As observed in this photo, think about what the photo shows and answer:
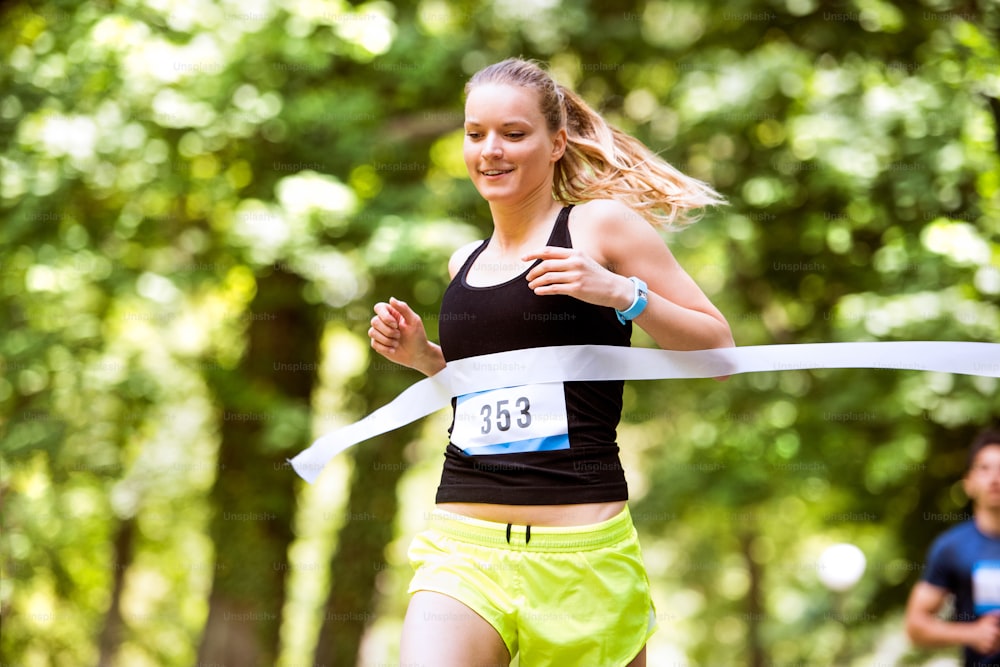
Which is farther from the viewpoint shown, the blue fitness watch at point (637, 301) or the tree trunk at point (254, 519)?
the tree trunk at point (254, 519)

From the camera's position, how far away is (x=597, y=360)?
252cm

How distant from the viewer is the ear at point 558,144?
8.92 ft

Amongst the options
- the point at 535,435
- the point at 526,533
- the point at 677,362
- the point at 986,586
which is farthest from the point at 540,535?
the point at 986,586

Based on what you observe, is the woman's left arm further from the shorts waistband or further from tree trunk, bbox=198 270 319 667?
tree trunk, bbox=198 270 319 667

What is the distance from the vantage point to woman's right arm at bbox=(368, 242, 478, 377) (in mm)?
2729

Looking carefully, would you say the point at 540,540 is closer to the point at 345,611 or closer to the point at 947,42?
the point at 947,42

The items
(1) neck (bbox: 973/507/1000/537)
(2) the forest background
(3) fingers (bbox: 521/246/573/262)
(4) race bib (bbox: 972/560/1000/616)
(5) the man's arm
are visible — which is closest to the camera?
(3) fingers (bbox: 521/246/573/262)

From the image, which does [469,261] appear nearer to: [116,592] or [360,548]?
[360,548]

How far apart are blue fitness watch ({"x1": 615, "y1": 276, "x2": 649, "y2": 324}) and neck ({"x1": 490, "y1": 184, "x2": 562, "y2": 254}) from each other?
0.99 feet

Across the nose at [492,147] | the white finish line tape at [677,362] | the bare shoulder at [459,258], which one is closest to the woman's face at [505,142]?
the nose at [492,147]

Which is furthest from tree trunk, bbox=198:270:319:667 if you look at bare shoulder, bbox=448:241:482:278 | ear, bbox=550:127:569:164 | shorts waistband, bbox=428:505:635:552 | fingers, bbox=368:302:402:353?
shorts waistband, bbox=428:505:635:552

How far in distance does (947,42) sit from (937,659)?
491 cm

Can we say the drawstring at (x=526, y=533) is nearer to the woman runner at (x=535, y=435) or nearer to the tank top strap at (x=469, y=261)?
the woman runner at (x=535, y=435)

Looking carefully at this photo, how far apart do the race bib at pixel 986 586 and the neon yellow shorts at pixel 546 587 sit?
2.27 meters
